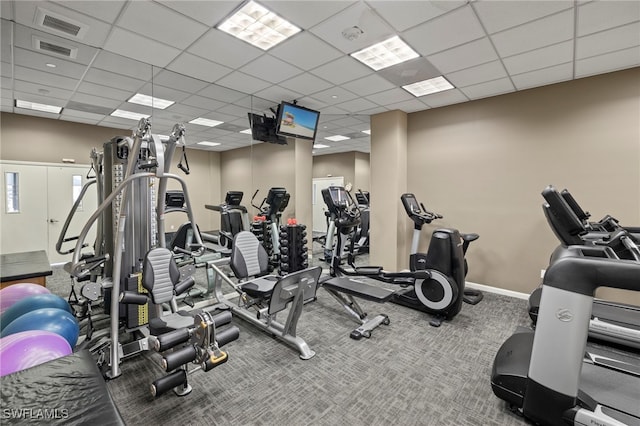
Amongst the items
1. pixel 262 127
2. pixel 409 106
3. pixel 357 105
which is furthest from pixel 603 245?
pixel 262 127

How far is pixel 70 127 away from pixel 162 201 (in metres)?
1.66

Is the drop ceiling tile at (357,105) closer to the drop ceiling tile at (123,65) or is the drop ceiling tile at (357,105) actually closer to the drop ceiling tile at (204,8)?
the drop ceiling tile at (204,8)

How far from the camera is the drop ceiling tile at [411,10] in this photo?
2256 mm

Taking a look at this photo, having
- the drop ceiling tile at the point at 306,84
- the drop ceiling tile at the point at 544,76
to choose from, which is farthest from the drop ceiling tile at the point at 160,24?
the drop ceiling tile at the point at 544,76

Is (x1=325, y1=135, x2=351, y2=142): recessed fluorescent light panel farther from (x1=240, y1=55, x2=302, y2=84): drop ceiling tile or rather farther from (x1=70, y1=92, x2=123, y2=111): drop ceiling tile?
(x1=70, y1=92, x2=123, y2=111): drop ceiling tile

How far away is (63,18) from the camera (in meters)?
2.43

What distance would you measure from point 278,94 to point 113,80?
208 cm

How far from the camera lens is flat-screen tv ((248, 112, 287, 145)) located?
15.6 feet

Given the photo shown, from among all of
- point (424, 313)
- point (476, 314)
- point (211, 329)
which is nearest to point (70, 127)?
point (211, 329)

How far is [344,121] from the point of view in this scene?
233 inches

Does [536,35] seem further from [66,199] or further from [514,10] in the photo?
[66,199]

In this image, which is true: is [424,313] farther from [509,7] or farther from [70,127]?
[70,127]

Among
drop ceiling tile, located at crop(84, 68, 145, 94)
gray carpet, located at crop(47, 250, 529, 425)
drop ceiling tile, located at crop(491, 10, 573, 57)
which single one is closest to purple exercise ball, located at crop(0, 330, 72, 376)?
gray carpet, located at crop(47, 250, 529, 425)

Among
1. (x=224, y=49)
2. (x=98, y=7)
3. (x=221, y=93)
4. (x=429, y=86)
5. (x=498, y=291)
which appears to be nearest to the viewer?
(x=98, y=7)
